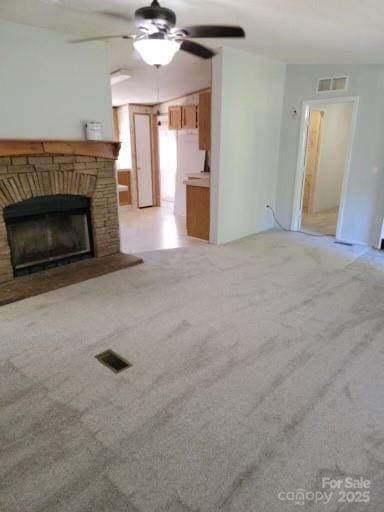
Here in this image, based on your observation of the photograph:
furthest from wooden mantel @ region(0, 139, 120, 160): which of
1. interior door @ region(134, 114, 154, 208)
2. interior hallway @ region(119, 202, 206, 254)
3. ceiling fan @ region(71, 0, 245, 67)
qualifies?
interior door @ region(134, 114, 154, 208)

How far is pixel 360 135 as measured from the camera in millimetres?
4688

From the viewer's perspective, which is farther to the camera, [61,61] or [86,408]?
[61,61]

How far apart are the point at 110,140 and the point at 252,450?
12.0ft

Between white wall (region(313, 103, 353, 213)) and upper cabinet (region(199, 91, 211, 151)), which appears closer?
upper cabinet (region(199, 91, 211, 151))

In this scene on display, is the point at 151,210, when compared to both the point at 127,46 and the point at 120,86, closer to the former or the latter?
the point at 120,86

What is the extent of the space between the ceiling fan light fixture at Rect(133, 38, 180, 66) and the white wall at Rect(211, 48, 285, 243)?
2.33 metres

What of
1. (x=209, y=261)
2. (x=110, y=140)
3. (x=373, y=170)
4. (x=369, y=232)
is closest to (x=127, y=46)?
(x=110, y=140)

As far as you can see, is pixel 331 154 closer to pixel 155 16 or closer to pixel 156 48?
pixel 156 48

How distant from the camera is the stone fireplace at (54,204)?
3.37 meters

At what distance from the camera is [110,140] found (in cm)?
405

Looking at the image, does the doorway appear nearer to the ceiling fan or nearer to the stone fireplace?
the stone fireplace

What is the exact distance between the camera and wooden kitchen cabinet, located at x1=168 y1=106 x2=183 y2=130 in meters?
6.66

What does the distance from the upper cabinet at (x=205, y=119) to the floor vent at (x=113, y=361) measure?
3524 millimetres

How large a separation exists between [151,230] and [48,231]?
2263 mm
